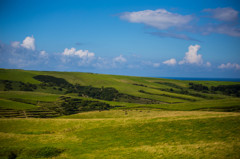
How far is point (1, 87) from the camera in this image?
6885 inches

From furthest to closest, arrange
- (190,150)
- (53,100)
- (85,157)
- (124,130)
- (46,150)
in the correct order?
(53,100) → (124,130) → (46,150) → (85,157) → (190,150)

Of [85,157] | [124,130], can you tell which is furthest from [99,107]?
[85,157]

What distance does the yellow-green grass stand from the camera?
1008 inches

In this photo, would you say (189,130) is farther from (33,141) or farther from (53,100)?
(53,100)

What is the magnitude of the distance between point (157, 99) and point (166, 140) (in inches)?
5723

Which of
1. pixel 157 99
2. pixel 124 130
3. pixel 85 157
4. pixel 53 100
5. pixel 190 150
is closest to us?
pixel 190 150

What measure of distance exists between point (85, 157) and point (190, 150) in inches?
575

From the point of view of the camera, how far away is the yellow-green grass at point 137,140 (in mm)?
25609

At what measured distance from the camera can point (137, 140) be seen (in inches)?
1304

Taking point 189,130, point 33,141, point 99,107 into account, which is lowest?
point 99,107

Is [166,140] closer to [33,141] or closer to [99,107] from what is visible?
[33,141]

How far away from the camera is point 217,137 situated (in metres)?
30.0

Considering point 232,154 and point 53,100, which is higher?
point 232,154

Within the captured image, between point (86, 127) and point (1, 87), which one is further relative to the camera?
point (1, 87)
